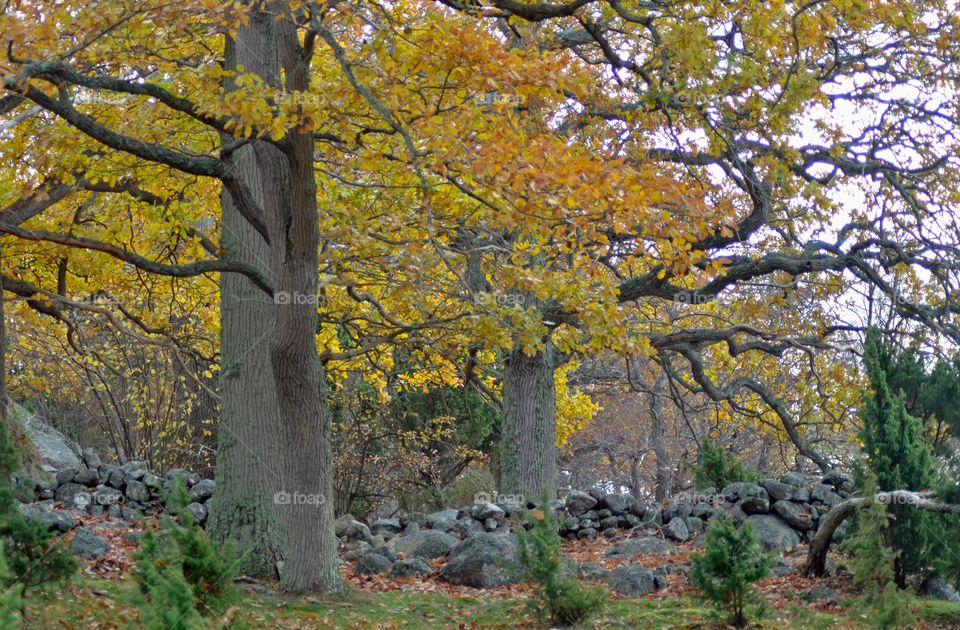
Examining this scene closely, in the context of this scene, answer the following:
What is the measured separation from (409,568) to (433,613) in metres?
2.07

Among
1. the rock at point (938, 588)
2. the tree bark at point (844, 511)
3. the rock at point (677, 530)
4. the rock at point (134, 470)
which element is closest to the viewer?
the tree bark at point (844, 511)

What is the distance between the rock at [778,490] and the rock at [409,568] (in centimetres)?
434

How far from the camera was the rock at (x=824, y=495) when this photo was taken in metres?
12.1

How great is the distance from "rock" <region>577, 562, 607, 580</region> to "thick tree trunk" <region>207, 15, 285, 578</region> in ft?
9.89

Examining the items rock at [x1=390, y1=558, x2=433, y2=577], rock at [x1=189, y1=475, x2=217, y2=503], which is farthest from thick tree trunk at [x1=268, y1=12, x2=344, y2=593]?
rock at [x1=189, y1=475, x2=217, y2=503]

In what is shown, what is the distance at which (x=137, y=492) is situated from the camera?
13445mm

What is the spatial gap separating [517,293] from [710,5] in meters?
4.57

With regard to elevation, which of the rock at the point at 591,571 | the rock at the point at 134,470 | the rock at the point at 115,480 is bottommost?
the rock at the point at 591,571

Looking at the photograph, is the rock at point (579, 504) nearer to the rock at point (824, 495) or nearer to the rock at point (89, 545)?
the rock at point (824, 495)

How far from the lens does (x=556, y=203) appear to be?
21.8 feet

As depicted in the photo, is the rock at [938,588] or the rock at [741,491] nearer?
the rock at [938,588]

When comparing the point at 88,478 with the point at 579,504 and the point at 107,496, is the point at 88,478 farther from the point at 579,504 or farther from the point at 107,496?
the point at 579,504

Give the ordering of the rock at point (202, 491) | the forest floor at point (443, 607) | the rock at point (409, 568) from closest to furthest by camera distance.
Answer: the forest floor at point (443, 607), the rock at point (409, 568), the rock at point (202, 491)

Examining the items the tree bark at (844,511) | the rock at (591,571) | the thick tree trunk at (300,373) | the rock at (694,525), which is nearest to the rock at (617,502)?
the rock at (694,525)
